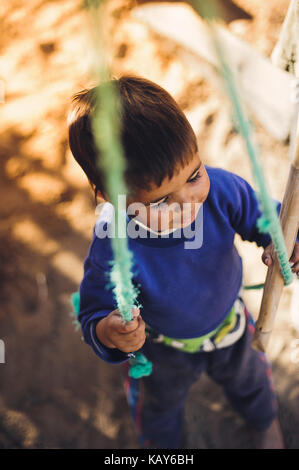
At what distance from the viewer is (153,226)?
0.69m

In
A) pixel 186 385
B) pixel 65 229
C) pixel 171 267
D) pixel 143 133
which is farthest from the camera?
pixel 65 229

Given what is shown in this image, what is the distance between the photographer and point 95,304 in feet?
2.56

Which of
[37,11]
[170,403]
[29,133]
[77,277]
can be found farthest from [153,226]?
[37,11]

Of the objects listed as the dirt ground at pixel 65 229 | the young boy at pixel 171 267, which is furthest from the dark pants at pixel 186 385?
the dirt ground at pixel 65 229

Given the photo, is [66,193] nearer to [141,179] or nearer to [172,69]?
[172,69]

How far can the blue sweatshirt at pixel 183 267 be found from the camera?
75 centimetres

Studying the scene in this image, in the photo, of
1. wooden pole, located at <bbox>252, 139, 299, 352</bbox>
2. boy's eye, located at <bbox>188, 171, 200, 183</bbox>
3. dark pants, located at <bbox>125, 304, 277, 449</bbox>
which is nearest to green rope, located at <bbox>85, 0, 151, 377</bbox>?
boy's eye, located at <bbox>188, 171, 200, 183</bbox>

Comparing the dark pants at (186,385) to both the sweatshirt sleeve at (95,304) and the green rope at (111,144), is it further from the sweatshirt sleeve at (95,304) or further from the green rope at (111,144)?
the green rope at (111,144)

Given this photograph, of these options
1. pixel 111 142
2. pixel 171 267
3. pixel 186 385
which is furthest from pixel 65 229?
pixel 111 142

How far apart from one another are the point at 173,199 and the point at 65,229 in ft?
3.58

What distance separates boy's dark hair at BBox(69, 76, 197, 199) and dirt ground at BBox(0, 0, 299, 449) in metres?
0.93

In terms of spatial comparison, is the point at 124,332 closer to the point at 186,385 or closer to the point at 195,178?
the point at 195,178

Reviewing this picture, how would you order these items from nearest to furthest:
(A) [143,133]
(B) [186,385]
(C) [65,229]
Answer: (A) [143,133] → (B) [186,385] → (C) [65,229]

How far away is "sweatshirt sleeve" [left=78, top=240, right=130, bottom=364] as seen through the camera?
742 millimetres
